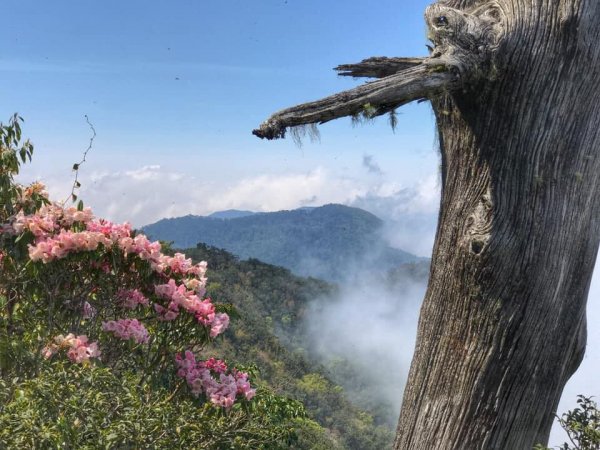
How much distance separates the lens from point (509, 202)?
302 cm

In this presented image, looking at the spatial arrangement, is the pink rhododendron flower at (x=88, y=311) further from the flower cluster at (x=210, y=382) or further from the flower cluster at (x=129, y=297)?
the flower cluster at (x=210, y=382)

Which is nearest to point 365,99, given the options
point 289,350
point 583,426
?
point 583,426

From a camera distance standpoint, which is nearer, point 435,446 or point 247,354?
point 435,446

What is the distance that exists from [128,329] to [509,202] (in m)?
2.69

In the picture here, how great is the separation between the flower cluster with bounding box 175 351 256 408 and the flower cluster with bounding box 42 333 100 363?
610 mm

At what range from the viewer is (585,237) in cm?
317

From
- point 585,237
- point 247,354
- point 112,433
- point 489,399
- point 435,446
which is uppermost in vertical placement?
point 247,354

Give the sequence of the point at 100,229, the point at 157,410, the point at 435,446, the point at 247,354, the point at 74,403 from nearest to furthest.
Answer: the point at 74,403, the point at 157,410, the point at 435,446, the point at 100,229, the point at 247,354

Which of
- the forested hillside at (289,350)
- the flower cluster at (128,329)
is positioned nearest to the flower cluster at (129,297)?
the flower cluster at (128,329)

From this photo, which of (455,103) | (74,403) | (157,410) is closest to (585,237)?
(455,103)

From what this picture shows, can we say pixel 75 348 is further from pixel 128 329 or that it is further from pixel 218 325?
A: pixel 218 325

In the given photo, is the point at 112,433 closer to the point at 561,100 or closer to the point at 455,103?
the point at 455,103

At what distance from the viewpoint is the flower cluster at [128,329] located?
4223 millimetres

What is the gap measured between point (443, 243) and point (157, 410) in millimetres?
1695
